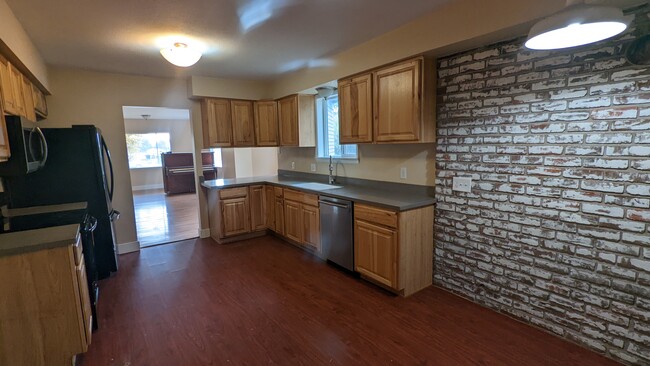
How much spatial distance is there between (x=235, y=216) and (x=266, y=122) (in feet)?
5.02

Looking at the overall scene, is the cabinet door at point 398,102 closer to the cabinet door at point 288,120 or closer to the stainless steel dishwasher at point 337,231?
the stainless steel dishwasher at point 337,231

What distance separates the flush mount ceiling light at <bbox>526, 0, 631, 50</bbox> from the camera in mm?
1243

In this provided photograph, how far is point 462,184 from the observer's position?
2.62m

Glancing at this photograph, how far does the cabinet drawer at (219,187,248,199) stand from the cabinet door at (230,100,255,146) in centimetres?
73

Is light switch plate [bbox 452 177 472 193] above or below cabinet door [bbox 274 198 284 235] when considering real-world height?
above

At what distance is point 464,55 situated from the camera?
2.52 m

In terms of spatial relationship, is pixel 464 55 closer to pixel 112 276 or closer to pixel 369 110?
pixel 369 110

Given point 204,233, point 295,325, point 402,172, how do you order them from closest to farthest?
point 295,325 → point 402,172 → point 204,233

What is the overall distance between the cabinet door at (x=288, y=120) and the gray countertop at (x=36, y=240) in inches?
113

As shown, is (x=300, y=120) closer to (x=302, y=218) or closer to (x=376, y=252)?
(x=302, y=218)

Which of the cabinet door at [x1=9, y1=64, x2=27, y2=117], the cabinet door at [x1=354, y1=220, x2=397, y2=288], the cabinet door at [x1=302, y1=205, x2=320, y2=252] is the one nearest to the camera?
the cabinet door at [x1=9, y1=64, x2=27, y2=117]

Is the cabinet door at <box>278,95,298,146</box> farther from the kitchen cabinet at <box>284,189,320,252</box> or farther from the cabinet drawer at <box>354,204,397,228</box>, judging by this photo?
the cabinet drawer at <box>354,204,397,228</box>

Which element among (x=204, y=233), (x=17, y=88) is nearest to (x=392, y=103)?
(x=17, y=88)

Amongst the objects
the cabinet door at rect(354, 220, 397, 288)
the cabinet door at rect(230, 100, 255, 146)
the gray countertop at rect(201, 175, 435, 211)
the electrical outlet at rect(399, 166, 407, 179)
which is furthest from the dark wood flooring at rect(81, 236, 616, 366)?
the cabinet door at rect(230, 100, 255, 146)
